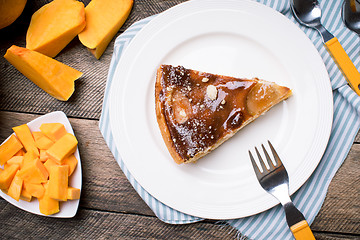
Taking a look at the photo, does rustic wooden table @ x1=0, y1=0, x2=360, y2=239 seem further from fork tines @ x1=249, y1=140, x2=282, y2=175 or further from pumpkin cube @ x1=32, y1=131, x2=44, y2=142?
fork tines @ x1=249, y1=140, x2=282, y2=175

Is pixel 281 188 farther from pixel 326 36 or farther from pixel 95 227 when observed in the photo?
pixel 95 227

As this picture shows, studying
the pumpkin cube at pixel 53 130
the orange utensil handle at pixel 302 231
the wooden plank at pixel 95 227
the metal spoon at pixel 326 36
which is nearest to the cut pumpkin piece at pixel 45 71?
the pumpkin cube at pixel 53 130

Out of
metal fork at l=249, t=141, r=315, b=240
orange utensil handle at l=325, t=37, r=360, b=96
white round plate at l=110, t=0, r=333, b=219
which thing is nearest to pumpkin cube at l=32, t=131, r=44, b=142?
white round plate at l=110, t=0, r=333, b=219

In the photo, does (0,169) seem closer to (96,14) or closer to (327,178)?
(96,14)

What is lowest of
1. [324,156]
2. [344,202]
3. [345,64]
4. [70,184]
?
[70,184]

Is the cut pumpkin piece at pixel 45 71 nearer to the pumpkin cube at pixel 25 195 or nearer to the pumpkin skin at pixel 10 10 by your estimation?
the pumpkin skin at pixel 10 10

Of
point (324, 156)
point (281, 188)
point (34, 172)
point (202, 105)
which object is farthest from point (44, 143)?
point (324, 156)

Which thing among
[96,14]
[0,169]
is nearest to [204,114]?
[96,14]
